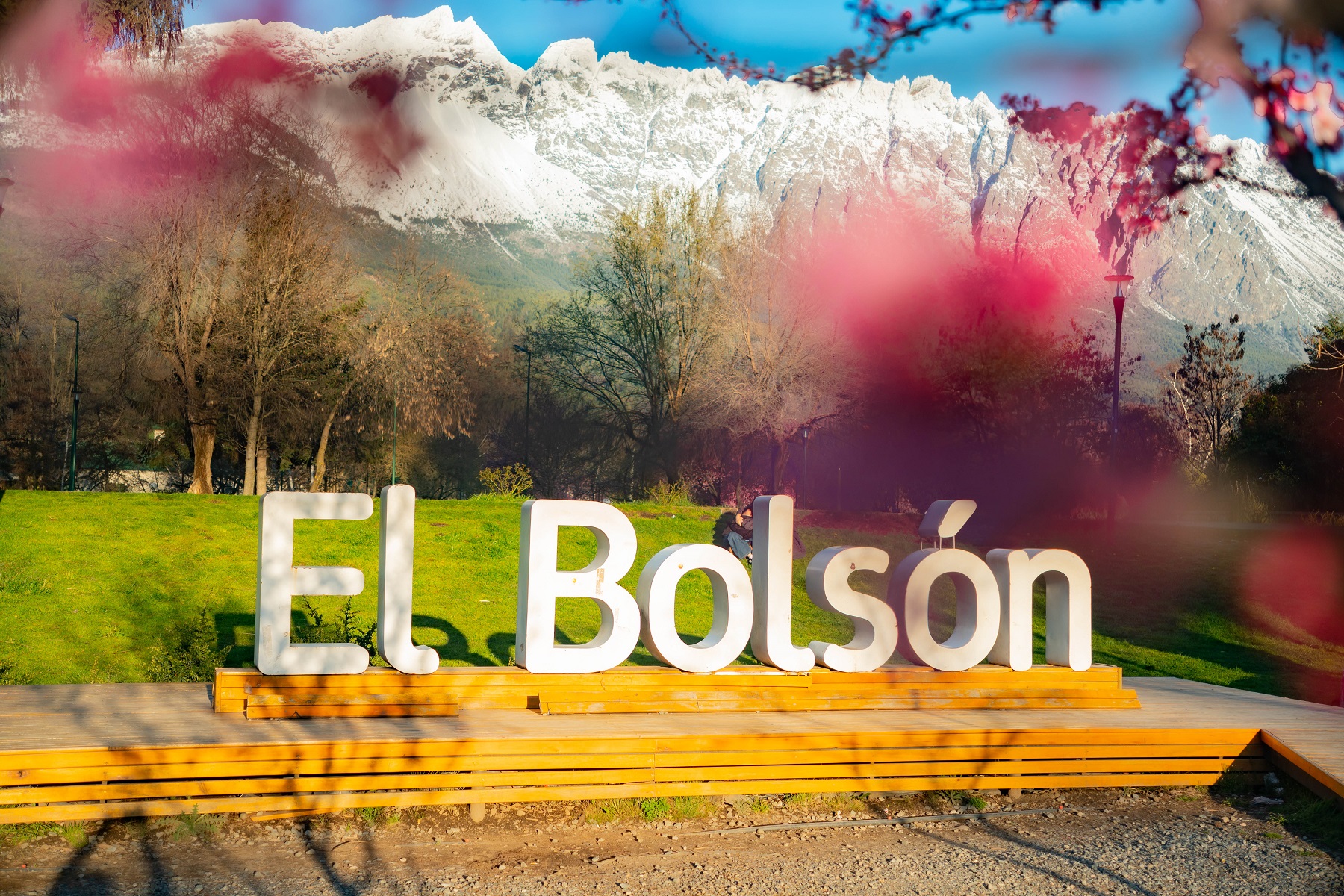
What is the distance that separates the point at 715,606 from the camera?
728 centimetres

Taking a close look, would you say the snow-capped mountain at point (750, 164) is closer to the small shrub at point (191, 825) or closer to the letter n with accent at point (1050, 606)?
the letter n with accent at point (1050, 606)

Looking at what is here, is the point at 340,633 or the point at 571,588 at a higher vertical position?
the point at 571,588

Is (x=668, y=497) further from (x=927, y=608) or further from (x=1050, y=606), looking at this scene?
(x=927, y=608)

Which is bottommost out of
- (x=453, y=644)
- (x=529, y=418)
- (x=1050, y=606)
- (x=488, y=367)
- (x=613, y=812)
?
(x=453, y=644)

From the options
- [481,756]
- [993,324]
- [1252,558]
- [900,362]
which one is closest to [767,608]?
[481,756]

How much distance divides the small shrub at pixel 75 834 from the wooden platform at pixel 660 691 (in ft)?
3.93

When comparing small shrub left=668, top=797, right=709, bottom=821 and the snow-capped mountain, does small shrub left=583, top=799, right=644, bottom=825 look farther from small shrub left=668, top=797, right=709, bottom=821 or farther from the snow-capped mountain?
the snow-capped mountain

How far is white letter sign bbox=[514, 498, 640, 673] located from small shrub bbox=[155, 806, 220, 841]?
2168 millimetres

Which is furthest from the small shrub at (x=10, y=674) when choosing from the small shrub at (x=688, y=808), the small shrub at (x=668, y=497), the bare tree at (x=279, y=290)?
the bare tree at (x=279, y=290)

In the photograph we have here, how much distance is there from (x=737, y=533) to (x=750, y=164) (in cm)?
7215

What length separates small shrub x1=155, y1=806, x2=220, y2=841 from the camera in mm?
5301

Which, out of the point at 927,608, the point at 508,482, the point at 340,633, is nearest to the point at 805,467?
the point at 508,482

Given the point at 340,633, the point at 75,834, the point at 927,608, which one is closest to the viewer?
the point at 75,834

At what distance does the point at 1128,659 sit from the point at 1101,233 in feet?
37.5
